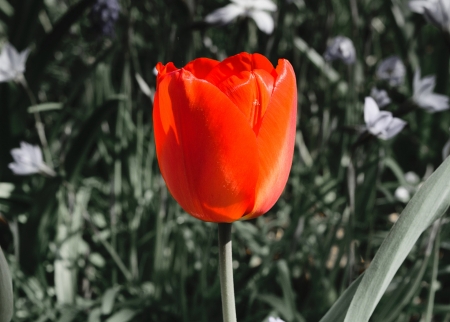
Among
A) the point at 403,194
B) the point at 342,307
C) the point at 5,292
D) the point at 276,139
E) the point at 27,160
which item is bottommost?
the point at 403,194

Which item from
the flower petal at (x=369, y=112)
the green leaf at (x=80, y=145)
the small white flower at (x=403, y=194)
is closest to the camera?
the flower petal at (x=369, y=112)

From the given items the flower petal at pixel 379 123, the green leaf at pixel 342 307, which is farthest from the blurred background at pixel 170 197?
the green leaf at pixel 342 307

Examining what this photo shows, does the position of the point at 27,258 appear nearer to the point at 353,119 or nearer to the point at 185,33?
the point at 185,33

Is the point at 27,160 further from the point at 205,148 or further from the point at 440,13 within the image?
the point at 440,13

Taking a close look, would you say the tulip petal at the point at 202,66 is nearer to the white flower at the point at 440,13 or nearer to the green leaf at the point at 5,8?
the white flower at the point at 440,13

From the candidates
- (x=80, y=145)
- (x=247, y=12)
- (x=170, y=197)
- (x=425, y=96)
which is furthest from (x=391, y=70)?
(x=80, y=145)

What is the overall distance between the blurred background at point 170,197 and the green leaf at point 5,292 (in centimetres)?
58

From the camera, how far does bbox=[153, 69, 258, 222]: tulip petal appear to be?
1.85ft

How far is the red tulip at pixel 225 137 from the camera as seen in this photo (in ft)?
1.86

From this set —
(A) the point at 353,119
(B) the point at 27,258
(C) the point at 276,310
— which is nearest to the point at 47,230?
(B) the point at 27,258

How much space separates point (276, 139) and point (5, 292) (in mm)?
358

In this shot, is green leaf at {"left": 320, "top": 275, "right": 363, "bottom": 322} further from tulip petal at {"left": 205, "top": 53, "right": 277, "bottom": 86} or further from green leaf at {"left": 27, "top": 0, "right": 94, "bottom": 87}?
green leaf at {"left": 27, "top": 0, "right": 94, "bottom": 87}

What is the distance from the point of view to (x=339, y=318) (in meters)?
0.74

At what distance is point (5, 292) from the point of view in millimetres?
631
